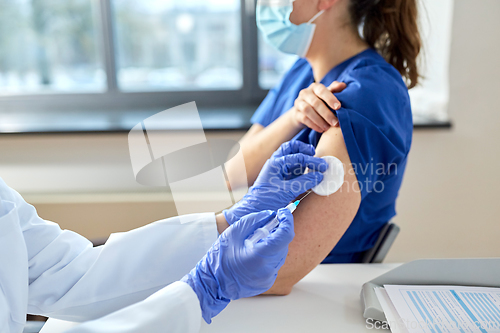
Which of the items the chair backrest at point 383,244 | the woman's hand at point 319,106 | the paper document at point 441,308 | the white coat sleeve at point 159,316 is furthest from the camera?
the chair backrest at point 383,244

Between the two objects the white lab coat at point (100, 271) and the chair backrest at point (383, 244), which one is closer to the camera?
the white lab coat at point (100, 271)

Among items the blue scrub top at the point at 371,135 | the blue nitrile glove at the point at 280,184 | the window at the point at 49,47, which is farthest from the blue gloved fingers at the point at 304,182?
the window at the point at 49,47

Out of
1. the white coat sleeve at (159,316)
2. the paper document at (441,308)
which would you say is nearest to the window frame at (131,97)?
the paper document at (441,308)

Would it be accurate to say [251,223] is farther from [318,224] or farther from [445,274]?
[445,274]

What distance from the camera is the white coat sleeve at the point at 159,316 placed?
568 millimetres

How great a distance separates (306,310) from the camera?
2.62 feet

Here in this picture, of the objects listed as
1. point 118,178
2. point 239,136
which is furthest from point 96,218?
point 239,136

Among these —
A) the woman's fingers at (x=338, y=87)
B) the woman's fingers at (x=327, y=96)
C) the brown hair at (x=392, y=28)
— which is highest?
the brown hair at (x=392, y=28)

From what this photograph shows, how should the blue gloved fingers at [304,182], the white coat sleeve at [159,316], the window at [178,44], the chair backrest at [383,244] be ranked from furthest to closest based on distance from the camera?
the window at [178,44] → the chair backrest at [383,244] → the blue gloved fingers at [304,182] → the white coat sleeve at [159,316]

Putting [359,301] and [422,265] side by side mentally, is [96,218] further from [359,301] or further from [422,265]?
[422,265]

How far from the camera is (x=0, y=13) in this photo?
2.18m

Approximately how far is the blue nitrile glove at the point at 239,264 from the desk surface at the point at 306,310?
0.13 meters

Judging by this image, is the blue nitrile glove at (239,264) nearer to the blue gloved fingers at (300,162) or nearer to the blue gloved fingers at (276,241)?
the blue gloved fingers at (276,241)

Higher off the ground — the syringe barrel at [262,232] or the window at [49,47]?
the window at [49,47]
